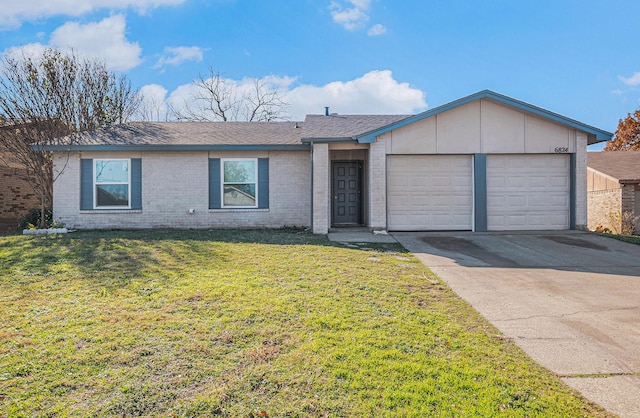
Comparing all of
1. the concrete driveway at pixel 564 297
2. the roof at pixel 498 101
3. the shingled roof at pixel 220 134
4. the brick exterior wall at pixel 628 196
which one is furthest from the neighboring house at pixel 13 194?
the brick exterior wall at pixel 628 196

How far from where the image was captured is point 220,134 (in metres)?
13.6

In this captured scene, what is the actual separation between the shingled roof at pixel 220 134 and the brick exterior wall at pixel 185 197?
0.40 metres

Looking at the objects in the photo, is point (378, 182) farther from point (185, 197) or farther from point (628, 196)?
point (628, 196)

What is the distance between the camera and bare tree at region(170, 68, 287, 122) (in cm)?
2912

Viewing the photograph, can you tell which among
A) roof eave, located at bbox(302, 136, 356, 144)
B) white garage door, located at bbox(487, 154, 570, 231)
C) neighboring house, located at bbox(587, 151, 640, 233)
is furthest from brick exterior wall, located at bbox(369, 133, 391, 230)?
neighboring house, located at bbox(587, 151, 640, 233)

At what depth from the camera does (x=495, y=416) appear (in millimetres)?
2604

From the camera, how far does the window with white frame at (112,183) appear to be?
41.4 ft

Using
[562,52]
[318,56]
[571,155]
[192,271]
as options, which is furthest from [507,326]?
[318,56]

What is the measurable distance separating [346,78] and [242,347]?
19.7 m

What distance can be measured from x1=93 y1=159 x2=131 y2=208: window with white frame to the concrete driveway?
346 inches

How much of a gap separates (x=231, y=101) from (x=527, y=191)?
2328cm

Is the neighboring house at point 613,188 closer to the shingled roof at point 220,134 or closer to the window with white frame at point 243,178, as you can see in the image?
the shingled roof at point 220,134

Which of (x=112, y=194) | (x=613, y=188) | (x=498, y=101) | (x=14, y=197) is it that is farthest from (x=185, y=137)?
(x=613, y=188)

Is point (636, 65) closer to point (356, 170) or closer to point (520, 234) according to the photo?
point (520, 234)
